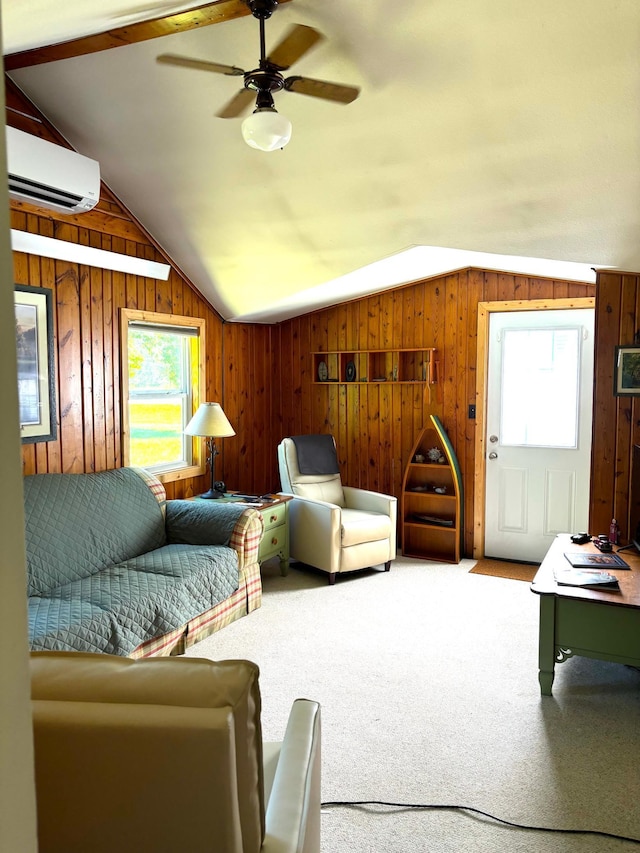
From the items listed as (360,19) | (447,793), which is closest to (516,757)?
(447,793)

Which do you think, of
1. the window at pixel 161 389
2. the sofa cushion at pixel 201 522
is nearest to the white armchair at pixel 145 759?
the sofa cushion at pixel 201 522

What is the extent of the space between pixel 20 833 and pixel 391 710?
236 cm

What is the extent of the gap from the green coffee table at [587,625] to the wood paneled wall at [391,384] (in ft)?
7.50

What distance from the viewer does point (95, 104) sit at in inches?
119

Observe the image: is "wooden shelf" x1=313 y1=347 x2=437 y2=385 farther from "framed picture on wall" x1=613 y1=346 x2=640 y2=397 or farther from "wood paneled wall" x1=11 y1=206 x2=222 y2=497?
"wood paneled wall" x1=11 y1=206 x2=222 y2=497

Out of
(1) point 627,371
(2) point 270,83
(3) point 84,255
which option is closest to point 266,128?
(2) point 270,83

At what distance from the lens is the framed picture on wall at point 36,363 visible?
3271 mm

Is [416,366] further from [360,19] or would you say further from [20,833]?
[20,833]

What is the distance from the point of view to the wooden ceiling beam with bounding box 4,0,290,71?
89.0 inches

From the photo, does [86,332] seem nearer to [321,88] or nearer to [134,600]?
[134,600]

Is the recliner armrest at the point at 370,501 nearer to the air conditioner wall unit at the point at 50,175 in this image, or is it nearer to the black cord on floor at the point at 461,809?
the black cord on floor at the point at 461,809

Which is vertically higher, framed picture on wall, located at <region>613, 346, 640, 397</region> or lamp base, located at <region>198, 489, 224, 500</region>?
framed picture on wall, located at <region>613, 346, 640, 397</region>

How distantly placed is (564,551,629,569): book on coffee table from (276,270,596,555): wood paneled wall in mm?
1806

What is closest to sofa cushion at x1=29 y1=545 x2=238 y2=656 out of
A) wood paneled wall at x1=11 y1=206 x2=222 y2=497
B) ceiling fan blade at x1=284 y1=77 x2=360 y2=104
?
wood paneled wall at x1=11 y1=206 x2=222 y2=497
